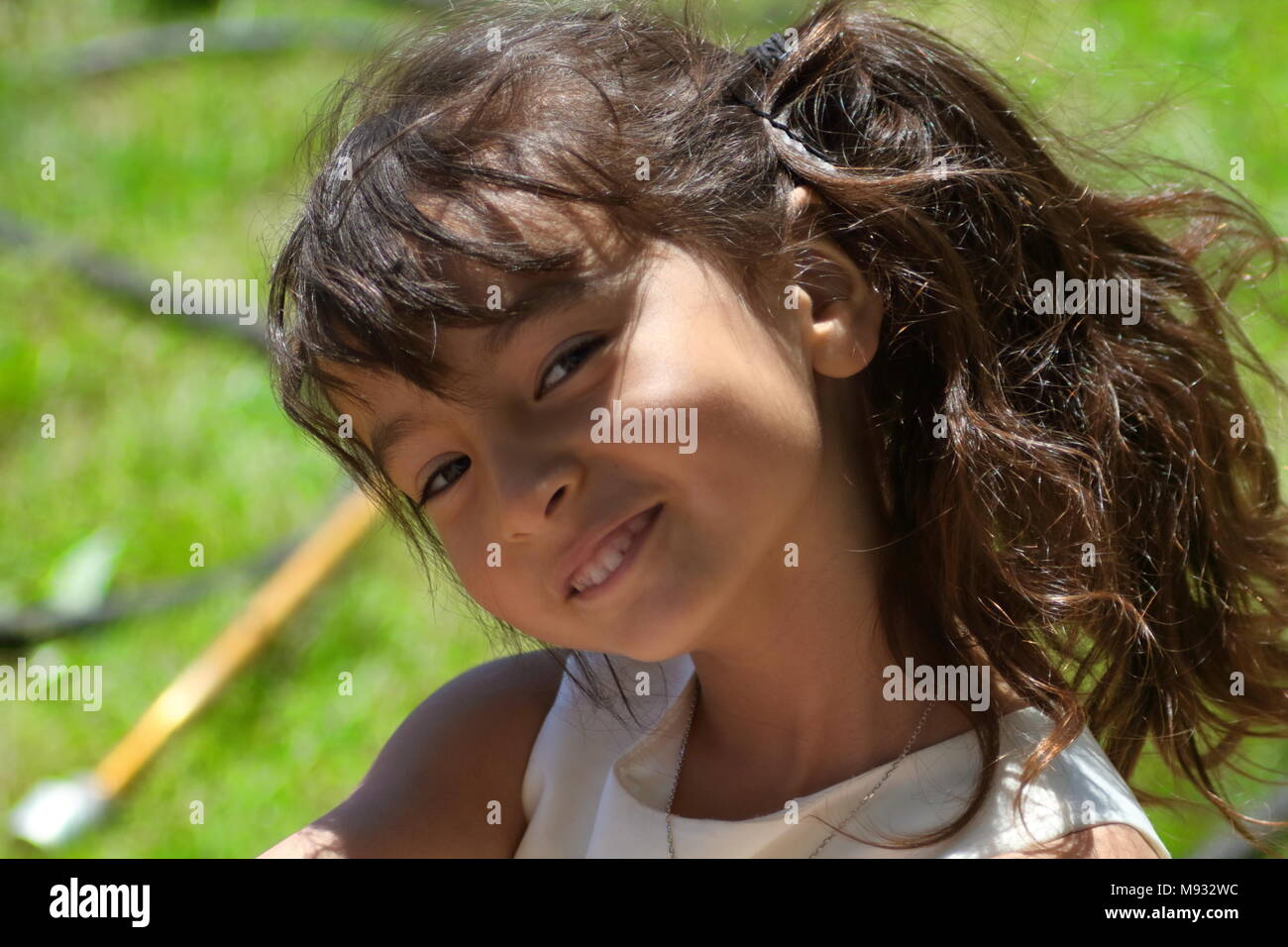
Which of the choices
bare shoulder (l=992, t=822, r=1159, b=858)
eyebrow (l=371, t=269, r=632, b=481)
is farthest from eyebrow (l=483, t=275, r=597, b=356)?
bare shoulder (l=992, t=822, r=1159, b=858)

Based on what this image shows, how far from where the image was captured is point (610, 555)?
1188mm

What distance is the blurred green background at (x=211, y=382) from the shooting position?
2391 mm

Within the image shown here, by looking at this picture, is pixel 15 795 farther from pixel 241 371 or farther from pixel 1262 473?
pixel 1262 473

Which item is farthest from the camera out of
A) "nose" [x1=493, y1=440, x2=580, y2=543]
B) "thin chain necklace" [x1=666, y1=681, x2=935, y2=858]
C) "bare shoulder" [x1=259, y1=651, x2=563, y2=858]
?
"bare shoulder" [x1=259, y1=651, x2=563, y2=858]

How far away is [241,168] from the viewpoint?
349 cm

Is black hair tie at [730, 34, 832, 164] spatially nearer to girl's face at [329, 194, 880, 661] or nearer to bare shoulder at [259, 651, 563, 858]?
girl's face at [329, 194, 880, 661]

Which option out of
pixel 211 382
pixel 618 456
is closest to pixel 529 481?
pixel 618 456

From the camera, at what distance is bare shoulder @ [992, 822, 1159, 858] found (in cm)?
116

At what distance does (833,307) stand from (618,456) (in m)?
0.27

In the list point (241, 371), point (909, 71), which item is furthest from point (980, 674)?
point (241, 371)

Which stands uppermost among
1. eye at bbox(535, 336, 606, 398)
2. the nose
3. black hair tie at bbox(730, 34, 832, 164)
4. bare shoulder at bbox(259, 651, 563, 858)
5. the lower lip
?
black hair tie at bbox(730, 34, 832, 164)

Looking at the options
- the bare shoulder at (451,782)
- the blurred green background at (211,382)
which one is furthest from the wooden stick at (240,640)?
the bare shoulder at (451,782)

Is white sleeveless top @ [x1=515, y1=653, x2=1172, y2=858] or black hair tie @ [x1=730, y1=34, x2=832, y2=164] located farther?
black hair tie @ [x1=730, y1=34, x2=832, y2=164]
